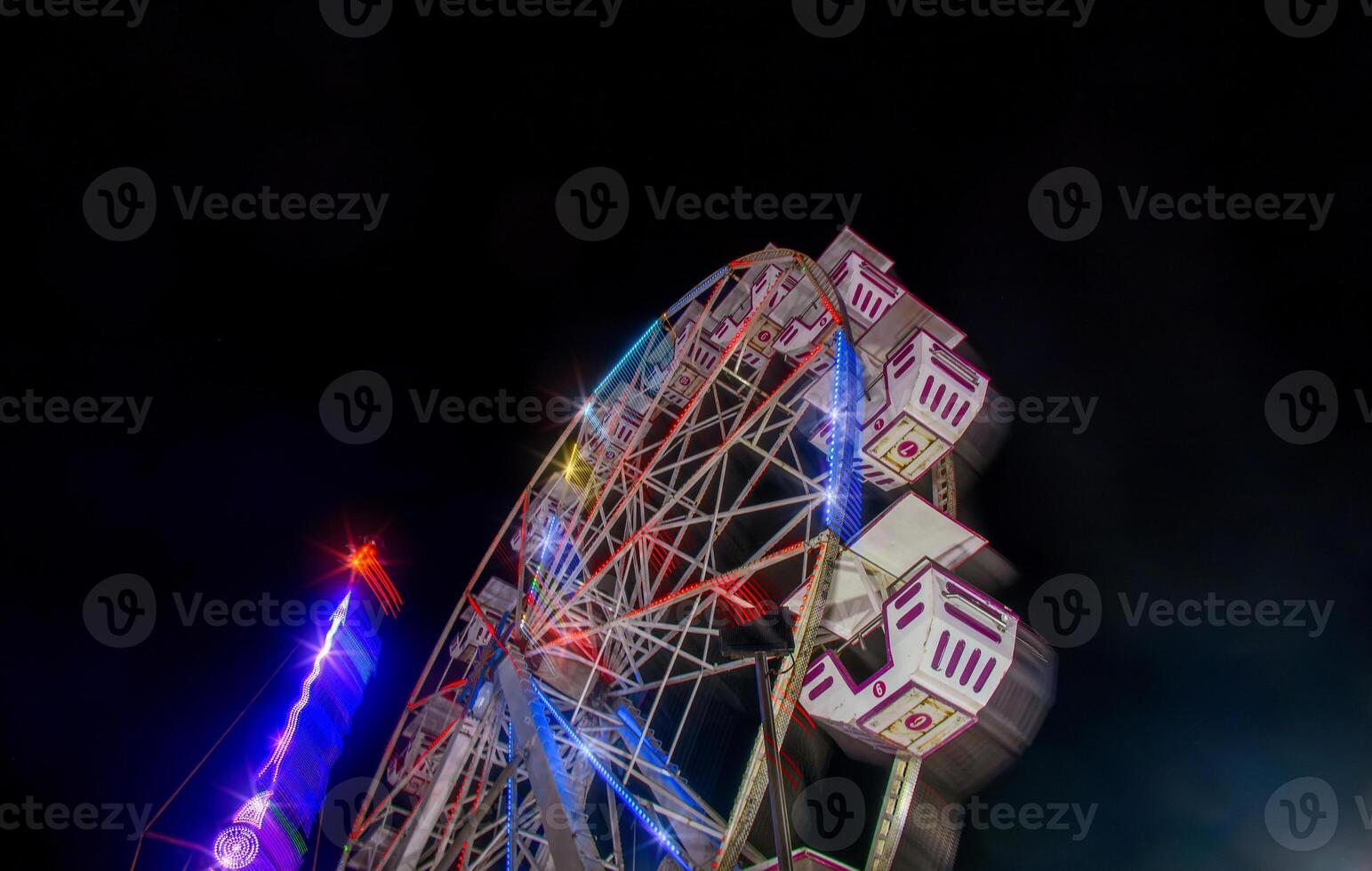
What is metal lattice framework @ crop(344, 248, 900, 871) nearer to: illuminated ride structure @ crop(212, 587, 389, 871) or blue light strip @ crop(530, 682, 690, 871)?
blue light strip @ crop(530, 682, 690, 871)

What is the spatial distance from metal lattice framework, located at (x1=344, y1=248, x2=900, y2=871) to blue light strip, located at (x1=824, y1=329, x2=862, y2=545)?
6.9 inches

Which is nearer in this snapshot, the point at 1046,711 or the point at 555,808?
the point at 555,808

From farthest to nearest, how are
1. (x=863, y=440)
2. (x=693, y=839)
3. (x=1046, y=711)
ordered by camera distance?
(x=863, y=440) → (x=1046, y=711) → (x=693, y=839)

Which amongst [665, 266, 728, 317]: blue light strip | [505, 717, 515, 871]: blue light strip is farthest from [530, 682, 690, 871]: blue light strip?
[665, 266, 728, 317]: blue light strip

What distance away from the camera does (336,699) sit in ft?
96.9

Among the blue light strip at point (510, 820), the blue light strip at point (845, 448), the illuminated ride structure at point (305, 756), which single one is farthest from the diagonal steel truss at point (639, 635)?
the illuminated ride structure at point (305, 756)

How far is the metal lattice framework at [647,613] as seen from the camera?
27.6ft

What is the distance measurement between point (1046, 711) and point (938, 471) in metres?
3.44

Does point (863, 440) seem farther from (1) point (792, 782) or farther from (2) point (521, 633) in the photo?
(2) point (521, 633)

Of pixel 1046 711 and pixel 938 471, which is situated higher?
pixel 938 471

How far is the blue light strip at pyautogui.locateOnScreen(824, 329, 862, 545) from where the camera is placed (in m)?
7.18

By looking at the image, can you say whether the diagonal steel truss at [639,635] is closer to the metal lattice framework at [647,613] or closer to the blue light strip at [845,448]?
the metal lattice framework at [647,613]

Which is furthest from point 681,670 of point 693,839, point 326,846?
point 326,846

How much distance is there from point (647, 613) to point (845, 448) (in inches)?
144
